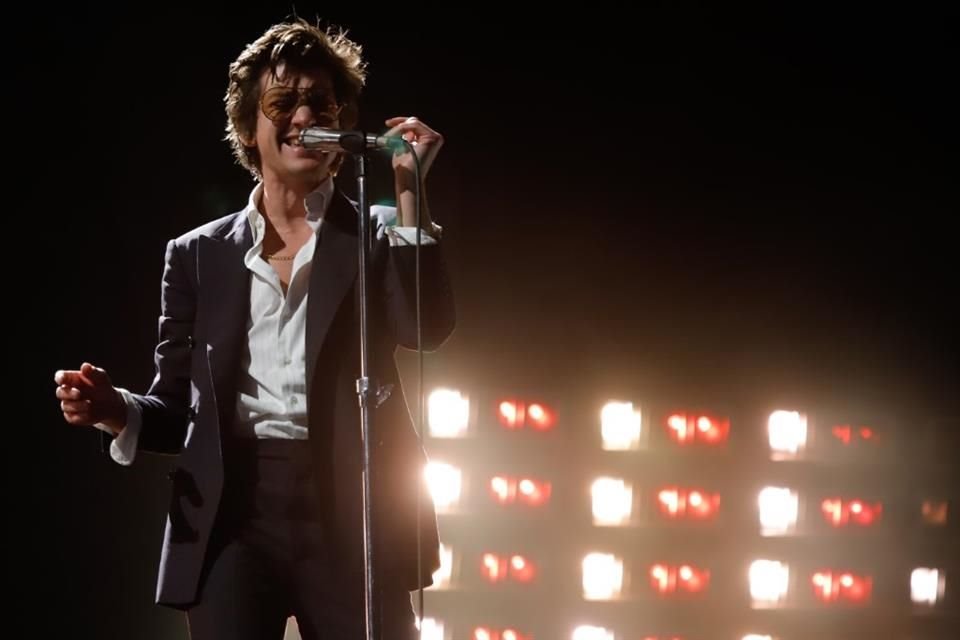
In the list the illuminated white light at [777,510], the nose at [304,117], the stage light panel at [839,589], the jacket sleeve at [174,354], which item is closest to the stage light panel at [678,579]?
the illuminated white light at [777,510]

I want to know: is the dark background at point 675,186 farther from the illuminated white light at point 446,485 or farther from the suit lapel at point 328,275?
the suit lapel at point 328,275

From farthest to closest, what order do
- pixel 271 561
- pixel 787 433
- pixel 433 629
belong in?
pixel 787 433, pixel 433 629, pixel 271 561

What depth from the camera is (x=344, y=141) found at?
1250 mm

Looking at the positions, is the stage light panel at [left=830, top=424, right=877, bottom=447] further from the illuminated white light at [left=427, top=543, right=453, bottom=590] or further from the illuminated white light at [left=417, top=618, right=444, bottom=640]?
the illuminated white light at [left=417, top=618, right=444, bottom=640]

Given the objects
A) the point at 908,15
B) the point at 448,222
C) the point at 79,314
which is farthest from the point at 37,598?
the point at 908,15

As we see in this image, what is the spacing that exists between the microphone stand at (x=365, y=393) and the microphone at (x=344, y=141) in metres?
0.01

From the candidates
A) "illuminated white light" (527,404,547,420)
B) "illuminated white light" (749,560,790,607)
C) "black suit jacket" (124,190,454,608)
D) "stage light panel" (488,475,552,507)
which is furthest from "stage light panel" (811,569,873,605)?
"black suit jacket" (124,190,454,608)

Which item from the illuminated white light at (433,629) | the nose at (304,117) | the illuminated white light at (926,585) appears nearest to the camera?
the nose at (304,117)

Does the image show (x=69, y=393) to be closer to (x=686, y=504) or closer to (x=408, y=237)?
(x=408, y=237)

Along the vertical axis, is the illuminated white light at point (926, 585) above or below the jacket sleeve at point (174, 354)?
below

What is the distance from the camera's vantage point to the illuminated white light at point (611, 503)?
3.33 m

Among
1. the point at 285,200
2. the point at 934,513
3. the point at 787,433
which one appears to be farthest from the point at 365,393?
the point at 934,513

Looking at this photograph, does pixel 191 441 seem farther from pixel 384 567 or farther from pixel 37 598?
pixel 37 598

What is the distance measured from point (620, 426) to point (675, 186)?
906mm
